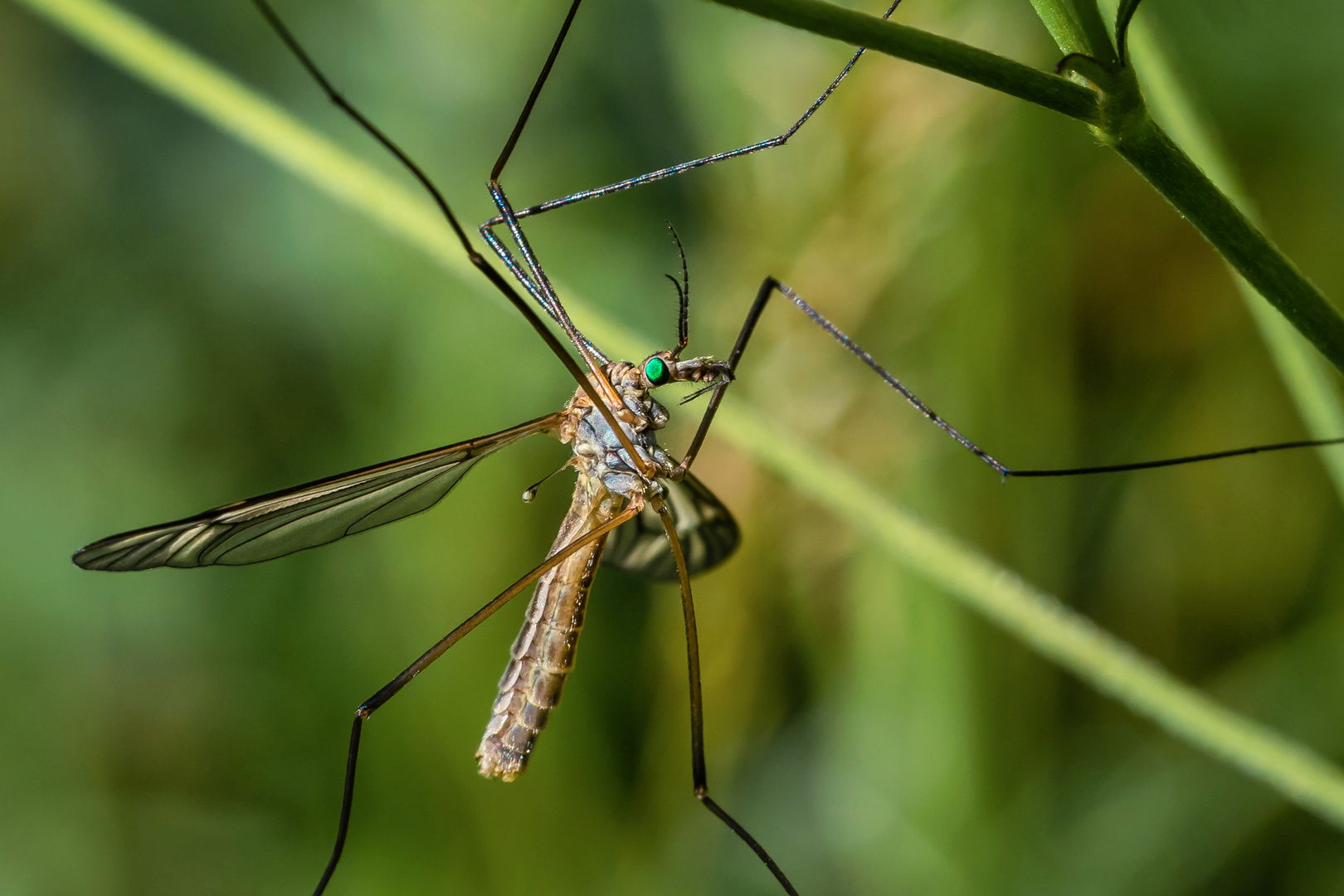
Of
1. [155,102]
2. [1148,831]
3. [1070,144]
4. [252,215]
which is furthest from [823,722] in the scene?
[155,102]

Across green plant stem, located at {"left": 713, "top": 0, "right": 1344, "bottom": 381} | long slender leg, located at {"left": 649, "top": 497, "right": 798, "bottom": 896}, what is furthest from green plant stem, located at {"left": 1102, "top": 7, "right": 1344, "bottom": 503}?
long slender leg, located at {"left": 649, "top": 497, "right": 798, "bottom": 896}

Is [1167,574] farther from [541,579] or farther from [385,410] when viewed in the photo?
[385,410]

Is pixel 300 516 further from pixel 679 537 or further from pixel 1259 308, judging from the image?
pixel 1259 308

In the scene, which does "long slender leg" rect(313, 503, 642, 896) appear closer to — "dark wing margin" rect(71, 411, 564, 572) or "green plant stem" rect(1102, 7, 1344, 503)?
"dark wing margin" rect(71, 411, 564, 572)

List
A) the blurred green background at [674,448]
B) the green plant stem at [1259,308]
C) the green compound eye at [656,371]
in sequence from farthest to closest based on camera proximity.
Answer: the blurred green background at [674,448], the green compound eye at [656,371], the green plant stem at [1259,308]

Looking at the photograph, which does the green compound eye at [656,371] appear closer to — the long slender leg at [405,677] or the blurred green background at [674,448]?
the long slender leg at [405,677]

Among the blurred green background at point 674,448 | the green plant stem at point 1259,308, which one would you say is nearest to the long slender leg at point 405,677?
the blurred green background at point 674,448
